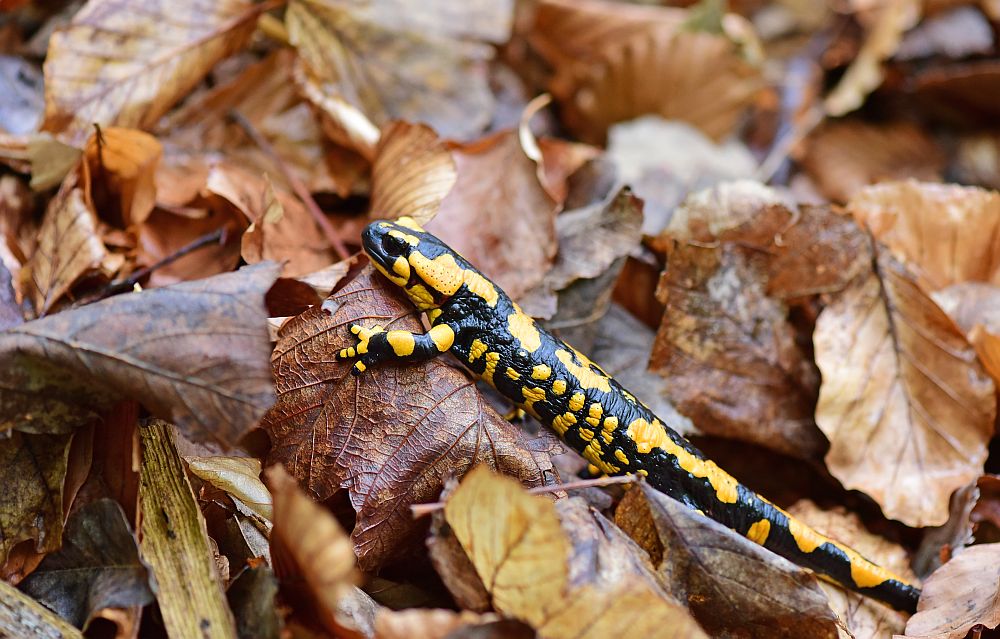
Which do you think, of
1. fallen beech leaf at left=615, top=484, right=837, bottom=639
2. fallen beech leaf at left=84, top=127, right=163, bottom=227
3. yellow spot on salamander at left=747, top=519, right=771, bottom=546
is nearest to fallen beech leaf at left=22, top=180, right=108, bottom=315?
fallen beech leaf at left=84, top=127, right=163, bottom=227

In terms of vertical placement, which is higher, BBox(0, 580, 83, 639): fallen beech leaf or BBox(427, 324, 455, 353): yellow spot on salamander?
BBox(427, 324, 455, 353): yellow spot on salamander

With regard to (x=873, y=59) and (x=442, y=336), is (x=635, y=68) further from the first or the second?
(x=442, y=336)

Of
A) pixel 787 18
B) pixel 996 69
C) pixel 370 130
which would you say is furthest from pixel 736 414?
pixel 787 18

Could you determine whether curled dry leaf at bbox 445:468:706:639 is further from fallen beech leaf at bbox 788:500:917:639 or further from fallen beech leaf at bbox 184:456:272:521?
fallen beech leaf at bbox 788:500:917:639

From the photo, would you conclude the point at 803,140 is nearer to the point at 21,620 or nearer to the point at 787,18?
the point at 787,18

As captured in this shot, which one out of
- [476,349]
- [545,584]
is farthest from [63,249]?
[545,584]

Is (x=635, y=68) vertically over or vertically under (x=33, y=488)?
over
